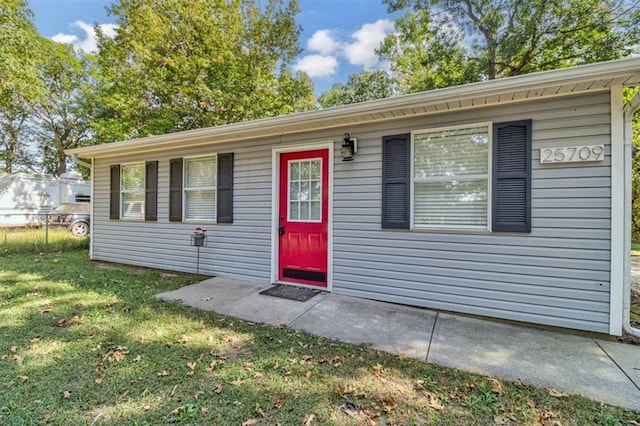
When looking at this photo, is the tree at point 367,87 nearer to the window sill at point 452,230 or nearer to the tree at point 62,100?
the window sill at point 452,230

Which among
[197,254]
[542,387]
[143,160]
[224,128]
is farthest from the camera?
[143,160]

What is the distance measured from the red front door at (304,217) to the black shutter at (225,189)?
939mm

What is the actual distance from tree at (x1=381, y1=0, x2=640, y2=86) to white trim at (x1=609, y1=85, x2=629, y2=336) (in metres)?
6.40

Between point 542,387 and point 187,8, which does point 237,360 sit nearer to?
point 542,387

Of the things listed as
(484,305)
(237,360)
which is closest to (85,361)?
(237,360)

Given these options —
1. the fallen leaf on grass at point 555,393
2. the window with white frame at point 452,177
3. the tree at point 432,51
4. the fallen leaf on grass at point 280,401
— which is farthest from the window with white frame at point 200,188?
the tree at point 432,51

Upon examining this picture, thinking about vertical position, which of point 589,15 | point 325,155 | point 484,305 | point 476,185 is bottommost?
point 484,305

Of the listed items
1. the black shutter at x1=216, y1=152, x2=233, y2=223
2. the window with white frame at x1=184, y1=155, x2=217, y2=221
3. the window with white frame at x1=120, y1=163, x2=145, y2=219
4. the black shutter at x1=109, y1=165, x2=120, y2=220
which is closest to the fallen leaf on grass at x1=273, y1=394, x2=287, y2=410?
the black shutter at x1=216, y1=152, x2=233, y2=223

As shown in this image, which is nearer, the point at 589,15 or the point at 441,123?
the point at 441,123

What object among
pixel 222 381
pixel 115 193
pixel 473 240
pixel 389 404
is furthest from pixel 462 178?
pixel 115 193

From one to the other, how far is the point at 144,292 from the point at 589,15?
11102 millimetres

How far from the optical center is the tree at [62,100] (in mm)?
14594

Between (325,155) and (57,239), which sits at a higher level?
(325,155)

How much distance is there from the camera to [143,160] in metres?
5.84
